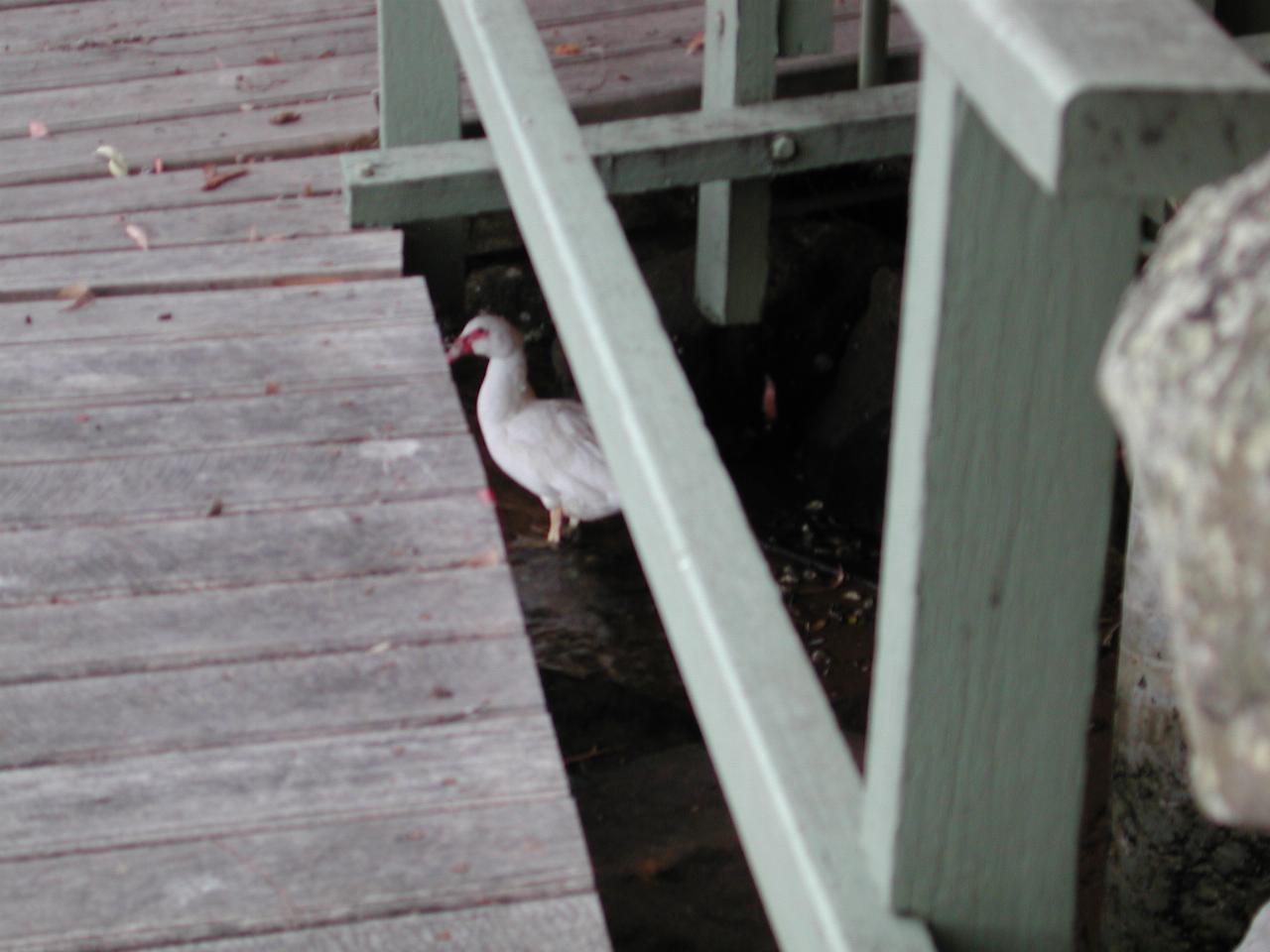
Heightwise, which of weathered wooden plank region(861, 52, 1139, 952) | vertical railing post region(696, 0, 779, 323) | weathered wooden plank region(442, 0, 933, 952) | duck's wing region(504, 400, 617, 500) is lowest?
duck's wing region(504, 400, 617, 500)

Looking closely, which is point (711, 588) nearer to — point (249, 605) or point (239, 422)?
point (249, 605)

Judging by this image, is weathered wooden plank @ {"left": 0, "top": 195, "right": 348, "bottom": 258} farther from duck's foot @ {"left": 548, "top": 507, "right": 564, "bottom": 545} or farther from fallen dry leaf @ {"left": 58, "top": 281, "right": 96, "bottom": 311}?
duck's foot @ {"left": 548, "top": 507, "right": 564, "bottom": 545}

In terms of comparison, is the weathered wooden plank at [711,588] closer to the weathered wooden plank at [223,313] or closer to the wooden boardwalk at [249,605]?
the wooden boardwalk at [249,605]

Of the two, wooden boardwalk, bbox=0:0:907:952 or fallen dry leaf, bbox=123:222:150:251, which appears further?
fallen dry leaf, bbox=123:222:150:251

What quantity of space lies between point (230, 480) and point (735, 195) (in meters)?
1.95

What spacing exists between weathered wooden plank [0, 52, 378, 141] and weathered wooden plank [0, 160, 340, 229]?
394 millimetres

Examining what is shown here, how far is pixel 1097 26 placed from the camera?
0.82m

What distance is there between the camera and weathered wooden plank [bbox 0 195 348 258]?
3729 millimetres

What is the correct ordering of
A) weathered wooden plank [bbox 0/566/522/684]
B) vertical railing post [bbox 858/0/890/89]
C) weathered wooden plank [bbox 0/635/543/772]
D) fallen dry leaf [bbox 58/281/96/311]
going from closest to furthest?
1. weathered wooden plank [bbox 0/635/543/772]
2. weathered wooden plank [bbox 0/566/522/684]
3. fallen dry leaf [bbox 58/281/96/311]
4. vertical railing post [bbox 858/0/890/89]

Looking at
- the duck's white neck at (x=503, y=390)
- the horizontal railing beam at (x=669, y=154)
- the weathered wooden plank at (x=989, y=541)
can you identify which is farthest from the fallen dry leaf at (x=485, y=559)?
the duck's white neck at (x=503, y=390)

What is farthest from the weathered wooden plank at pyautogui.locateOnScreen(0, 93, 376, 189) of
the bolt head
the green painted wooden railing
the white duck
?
the green painted wooden railing

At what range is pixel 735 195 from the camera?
433 centimetres

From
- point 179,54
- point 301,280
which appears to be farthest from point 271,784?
point 179,54

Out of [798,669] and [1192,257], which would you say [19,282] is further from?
[1192,257]
